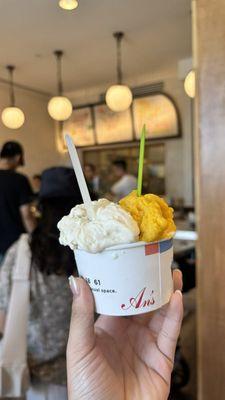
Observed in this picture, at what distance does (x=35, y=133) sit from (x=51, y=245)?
10.1 feet

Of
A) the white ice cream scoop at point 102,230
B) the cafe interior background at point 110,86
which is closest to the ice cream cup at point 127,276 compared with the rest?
the white ice cream scoop at point 102,230

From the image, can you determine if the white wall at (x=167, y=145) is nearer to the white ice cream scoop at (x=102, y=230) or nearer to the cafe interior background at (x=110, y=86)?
the cafe interior background at (x=110, y=86)

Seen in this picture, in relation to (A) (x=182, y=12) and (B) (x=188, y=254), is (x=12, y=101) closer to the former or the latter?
(A) (x=182, y=12)

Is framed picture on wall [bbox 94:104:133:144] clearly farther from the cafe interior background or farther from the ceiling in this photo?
the ceiling

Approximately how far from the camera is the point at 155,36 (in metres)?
3.28

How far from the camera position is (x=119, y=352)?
72cm

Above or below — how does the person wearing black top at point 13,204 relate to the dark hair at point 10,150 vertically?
below

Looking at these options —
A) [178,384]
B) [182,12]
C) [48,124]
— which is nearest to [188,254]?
[178,384]

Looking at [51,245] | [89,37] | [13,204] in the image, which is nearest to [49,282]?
[51,245]

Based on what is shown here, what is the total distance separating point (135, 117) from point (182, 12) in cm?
233

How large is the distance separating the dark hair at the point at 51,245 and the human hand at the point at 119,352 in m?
0.41

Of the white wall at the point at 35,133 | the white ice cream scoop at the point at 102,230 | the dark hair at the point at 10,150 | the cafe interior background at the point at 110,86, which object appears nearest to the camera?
the white ice cream scoop at the point at 102,230

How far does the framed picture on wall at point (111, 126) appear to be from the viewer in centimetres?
490

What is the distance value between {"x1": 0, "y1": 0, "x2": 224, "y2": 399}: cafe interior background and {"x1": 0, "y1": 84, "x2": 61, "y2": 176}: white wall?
0.6 inches
